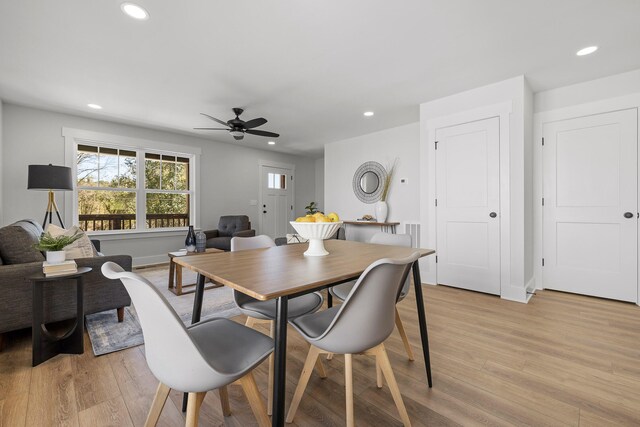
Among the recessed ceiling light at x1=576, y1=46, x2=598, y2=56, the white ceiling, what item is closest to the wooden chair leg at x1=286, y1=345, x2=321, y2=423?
the white ceiling

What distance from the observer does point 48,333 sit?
192 centimetres

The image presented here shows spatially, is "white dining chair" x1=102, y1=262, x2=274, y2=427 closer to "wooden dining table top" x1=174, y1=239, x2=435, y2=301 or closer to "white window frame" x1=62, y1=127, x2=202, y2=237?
"wooden dining table top" x1=174, y1=239, x2=435, y2=301

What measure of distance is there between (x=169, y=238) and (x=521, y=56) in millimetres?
5595

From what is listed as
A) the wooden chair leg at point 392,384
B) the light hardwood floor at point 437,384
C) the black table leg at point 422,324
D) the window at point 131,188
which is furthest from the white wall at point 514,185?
the window at point 131,188

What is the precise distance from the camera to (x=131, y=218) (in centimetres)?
491

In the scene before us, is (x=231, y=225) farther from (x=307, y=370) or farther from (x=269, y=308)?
(x=307, y=370)

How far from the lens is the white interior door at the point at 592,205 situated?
9.72 ft

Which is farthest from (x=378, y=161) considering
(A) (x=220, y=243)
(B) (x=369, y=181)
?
(A) (x=220, y=243)

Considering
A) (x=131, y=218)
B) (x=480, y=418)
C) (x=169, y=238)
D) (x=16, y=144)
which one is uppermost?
(x=16, y=144)

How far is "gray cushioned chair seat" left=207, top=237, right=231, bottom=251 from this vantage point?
4754 millimetres

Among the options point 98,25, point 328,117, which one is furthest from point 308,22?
point 328,117

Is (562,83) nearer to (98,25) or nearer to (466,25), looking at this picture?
(466,25)

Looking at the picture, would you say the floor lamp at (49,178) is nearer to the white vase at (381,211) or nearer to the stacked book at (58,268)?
the stacked book at (58,268)

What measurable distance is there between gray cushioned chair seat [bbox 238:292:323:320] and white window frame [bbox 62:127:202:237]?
4179 millimetres
